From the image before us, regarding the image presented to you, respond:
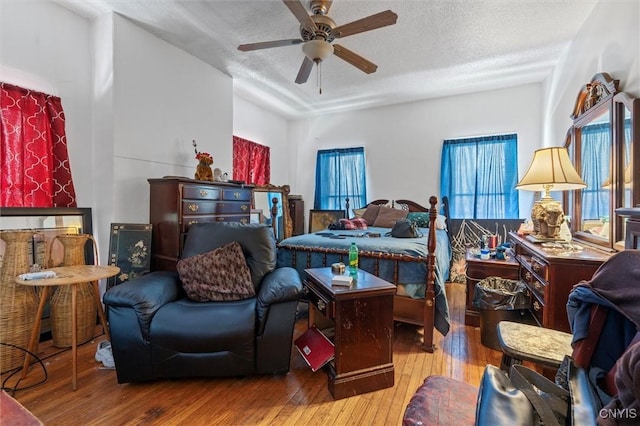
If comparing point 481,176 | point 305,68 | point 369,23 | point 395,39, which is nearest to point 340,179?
point 481,176

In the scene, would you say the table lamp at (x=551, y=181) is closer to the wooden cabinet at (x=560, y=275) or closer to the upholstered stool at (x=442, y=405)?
the wooden cabinet at (x=560, y=275)

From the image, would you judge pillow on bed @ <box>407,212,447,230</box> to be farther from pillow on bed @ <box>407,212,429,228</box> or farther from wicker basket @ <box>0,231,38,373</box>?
wicker basket @ <box>0,231,38,373</box>

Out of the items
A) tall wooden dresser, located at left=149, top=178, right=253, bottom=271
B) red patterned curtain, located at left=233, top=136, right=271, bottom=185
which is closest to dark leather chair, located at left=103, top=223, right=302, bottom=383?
tall wooden dresser, located at left=149, top=178, right=253, bottom=271

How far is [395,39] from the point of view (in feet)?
10.2

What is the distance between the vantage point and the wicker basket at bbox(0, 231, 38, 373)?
2010mm

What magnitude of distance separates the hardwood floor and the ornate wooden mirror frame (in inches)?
50.1

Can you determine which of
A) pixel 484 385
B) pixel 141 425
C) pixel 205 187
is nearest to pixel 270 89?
pixel 205 187

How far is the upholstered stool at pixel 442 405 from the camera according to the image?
0.83 meters

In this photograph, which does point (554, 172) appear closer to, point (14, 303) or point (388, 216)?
point (388, 216)

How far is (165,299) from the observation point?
1.96m

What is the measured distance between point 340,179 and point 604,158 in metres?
3.79

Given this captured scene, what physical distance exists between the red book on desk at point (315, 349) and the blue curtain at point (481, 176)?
346 centimetres

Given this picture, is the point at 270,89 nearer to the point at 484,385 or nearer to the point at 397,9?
the point at 397,9

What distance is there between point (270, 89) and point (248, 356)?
3855 millimetres
